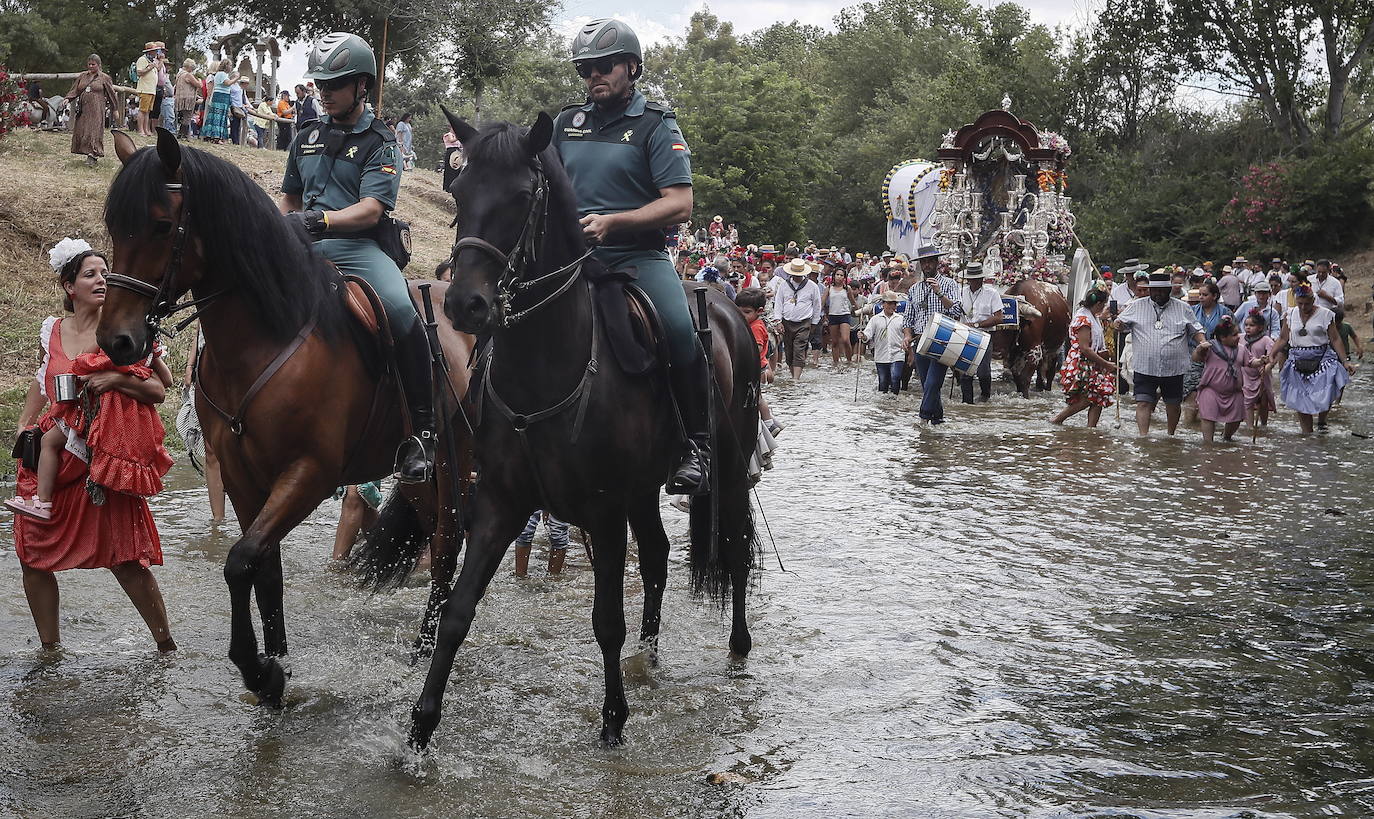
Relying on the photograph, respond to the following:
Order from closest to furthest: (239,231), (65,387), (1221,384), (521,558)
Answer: (239,231), (65,387), (521,558), (1221,384)

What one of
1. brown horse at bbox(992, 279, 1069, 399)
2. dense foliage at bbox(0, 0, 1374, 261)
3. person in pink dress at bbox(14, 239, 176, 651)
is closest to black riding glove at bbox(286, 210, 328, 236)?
person in pink dress at bbox(14, 239, 176, 651)

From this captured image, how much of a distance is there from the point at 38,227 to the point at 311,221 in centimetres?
1751

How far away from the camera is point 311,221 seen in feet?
20.7

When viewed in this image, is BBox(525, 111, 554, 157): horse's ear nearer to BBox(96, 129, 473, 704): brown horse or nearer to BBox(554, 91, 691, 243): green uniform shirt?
BBox(554, 91, 691, 243): green uniform shirt

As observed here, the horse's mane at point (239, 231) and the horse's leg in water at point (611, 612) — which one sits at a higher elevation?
the horse's mane at point (239, 231)

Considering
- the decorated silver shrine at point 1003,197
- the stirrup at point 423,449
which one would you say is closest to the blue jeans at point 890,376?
the decorated silver shrine at point 1003,197

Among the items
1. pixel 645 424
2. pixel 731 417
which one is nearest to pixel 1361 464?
pixel 731 417

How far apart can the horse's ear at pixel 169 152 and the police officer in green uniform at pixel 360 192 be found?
102cm

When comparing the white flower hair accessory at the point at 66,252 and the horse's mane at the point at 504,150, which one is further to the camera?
the white flower hair accessory at the point at 66,252

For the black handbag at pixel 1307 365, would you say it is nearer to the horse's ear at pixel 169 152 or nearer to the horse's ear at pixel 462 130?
the horse's ear at pixel 462 130

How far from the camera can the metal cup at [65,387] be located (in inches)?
251

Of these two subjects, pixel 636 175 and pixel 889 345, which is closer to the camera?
pixel 636 175

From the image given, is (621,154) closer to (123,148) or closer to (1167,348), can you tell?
(123,148)

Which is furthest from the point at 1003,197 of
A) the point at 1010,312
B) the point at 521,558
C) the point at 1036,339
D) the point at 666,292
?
the point at 666,292
